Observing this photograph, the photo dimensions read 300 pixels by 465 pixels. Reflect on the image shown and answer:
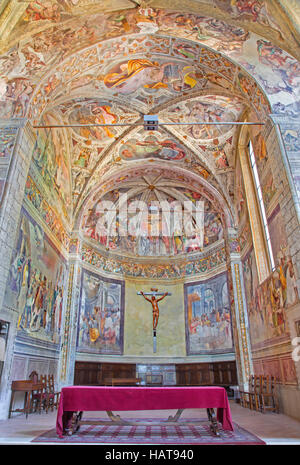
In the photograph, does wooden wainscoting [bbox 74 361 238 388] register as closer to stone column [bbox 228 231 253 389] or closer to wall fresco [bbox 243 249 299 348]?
stone column [bbox 228 231 253 389]

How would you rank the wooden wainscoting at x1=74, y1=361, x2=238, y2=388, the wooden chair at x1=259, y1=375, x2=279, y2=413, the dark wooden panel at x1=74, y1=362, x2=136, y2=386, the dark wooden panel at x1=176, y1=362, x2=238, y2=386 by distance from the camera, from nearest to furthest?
the wooden chair at x1=259, y1=375, x2=279, y2=413 < the dark wooden panel at x1=74, y1=362, x2=136, y2=386 < the wooden wainscoting at x1=74, y1=361, x2=238, y2=388 < the dark wooden panel at x1=176, y1=362, x2=238, y2=386

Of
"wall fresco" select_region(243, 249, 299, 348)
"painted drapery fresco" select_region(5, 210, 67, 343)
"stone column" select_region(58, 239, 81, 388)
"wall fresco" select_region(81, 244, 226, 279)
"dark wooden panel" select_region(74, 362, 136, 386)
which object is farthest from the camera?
"wall fresco" select_region(81, 244, 226, 279)

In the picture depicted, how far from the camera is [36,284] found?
10664 mm

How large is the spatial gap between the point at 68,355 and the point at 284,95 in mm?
11729

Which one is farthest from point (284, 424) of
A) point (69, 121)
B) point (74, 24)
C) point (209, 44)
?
point (69, 121)

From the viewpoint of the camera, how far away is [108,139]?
14.2m

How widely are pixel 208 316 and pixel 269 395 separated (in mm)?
7690

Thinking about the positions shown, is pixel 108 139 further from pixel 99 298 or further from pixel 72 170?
pixel 99 298

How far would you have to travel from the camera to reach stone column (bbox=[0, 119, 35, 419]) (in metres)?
7.79

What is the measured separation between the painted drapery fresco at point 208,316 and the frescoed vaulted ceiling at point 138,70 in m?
6.32

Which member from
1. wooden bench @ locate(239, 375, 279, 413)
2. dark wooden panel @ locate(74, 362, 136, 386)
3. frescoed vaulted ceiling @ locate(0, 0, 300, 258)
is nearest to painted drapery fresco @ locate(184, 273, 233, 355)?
dark wooden panel @ locate(74, 362, 136, 386)

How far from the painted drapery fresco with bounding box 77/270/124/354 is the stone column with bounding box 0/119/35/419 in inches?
256

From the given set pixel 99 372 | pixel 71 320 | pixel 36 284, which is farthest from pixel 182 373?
pixel 36 284

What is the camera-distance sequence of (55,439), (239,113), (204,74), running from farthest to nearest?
(239,113)
(204,74)
(55,439)
